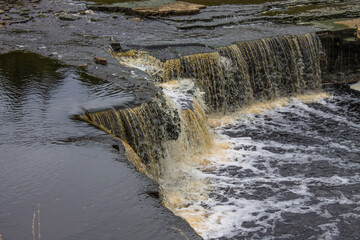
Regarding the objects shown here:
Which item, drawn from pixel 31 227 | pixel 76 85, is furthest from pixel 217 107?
pixel 31 227

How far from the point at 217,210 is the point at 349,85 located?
6.57m

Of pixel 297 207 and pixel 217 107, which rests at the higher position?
pixel 217 107

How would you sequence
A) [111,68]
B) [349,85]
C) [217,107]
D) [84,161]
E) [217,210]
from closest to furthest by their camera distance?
[84,161]
[217,210]
[111,68]
[217,107]
[349,85]

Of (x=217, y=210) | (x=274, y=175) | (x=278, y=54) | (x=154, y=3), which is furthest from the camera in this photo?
(x=154, y=3)

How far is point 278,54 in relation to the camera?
10820mm

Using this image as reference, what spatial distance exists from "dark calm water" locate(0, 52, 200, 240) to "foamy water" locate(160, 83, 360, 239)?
118 cm

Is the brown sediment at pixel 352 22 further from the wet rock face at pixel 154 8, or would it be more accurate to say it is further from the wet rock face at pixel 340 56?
the wet rock face at pixel 154 8

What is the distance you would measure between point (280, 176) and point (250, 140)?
4.65 feet

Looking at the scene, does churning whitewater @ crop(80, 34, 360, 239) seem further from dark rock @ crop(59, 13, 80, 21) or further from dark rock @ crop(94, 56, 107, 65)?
dark rock @ crop(59, 13, 80, 21)

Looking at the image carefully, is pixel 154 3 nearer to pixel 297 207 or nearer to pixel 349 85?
pixel 349 85

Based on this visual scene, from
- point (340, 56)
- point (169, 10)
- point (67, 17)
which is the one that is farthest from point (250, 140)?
point (67, 17)

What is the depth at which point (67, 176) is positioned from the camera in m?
5.19

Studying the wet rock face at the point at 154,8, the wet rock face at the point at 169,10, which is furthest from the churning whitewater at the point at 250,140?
the wet rock face at the point at 154,8

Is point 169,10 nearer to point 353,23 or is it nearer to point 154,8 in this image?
point 154,8
